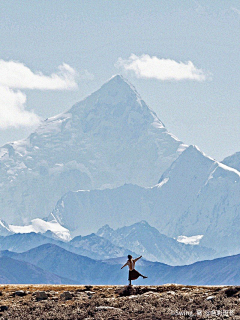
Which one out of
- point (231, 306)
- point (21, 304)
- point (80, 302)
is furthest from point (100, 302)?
point (231, 306)

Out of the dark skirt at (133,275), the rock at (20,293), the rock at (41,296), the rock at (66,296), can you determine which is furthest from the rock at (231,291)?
the rock at (20,293)

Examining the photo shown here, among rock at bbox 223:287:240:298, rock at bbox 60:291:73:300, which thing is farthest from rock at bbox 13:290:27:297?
rock at bbox 223:287:240:298

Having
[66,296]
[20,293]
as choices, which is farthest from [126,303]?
[20,293]

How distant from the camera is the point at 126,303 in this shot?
4059cm

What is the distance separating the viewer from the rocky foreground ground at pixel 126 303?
1484 inches

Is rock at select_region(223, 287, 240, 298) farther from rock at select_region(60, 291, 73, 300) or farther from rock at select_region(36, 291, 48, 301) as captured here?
rock at select_region(36, 291, 48, 301)

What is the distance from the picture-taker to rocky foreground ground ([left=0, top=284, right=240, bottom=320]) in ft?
124

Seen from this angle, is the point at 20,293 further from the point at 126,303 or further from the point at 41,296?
the point at 126,303

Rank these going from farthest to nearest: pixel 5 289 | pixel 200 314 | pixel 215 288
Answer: pixel 5 289
pixel 215 288
pixel 200 314

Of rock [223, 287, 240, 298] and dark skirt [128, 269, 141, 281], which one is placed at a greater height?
dark skirt [128, 269, 141, 281]

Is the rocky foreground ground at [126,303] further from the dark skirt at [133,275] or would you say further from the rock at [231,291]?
the dark skirt at [133,275]

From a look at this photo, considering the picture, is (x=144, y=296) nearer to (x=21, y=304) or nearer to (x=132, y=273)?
(x=132, y=273)

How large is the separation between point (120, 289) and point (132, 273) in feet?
4.01

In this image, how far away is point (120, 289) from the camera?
151ft
